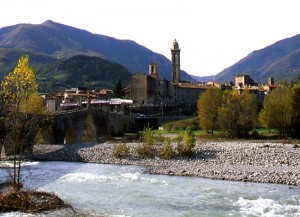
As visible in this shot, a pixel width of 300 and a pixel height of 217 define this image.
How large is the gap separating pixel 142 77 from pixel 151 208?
286 ft

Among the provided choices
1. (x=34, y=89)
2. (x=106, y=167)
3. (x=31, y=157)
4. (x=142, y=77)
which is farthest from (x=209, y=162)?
(x=142, y=77)

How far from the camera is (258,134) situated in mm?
68375

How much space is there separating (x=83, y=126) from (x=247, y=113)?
23.5 m

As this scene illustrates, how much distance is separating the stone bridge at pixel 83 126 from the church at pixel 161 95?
80.8ft

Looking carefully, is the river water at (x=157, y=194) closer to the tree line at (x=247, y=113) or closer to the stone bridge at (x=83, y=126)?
the stone bridge at (x=83, y=126)

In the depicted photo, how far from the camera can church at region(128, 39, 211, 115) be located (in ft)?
350

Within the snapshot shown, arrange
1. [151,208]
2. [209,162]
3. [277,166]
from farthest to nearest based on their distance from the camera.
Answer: [209,162] < [277,166] < [151,208]

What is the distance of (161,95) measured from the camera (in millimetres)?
115812

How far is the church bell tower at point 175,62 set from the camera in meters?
141

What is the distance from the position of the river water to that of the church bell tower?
102214mm

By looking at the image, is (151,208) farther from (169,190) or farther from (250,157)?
(250,157)

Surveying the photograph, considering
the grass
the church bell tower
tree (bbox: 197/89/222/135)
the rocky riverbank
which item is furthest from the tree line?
the church bell tower

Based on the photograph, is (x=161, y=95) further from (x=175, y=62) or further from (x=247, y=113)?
(x=247, y=113)

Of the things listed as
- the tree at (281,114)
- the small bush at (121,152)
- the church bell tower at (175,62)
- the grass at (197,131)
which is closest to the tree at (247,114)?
the grass at (197,131)
